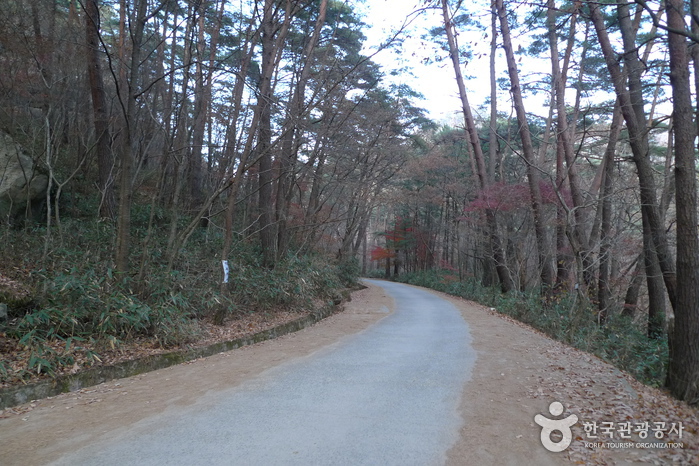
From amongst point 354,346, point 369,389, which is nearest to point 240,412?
point 369,389

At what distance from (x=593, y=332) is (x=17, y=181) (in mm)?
14975

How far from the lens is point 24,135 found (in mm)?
10898

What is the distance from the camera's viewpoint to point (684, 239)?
687 centimetres

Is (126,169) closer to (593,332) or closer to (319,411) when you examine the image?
(319,411)

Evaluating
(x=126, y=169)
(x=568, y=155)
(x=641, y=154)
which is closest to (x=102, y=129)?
(x=126, y=169)

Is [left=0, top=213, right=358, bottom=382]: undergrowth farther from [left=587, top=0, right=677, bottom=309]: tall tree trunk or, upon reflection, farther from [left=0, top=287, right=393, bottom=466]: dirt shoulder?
[left=587, top=0, right=677, bottom=309]: tall tree trunk

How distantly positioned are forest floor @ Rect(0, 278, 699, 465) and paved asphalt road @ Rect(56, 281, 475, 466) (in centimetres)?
23

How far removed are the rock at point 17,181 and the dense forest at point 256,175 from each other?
0.05 meters

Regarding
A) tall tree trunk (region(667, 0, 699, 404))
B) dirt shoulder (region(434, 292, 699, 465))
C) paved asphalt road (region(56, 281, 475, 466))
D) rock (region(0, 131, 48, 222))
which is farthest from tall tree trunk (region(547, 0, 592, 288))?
rock (region(0, 131, 48, 222))

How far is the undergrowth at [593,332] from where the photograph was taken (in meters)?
9.94

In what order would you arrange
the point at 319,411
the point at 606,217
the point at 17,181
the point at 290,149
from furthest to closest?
the point at 606,217
the point at 290,149
the point at 17,181
the point at 319,411

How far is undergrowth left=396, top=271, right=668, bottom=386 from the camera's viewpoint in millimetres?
9938

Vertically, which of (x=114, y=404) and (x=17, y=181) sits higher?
(x=17, y=181)

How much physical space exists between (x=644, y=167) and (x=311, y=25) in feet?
38.6
